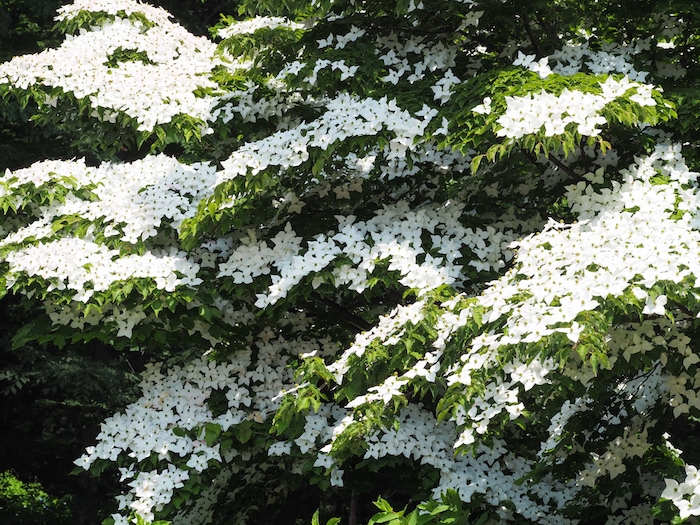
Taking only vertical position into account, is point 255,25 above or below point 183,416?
above

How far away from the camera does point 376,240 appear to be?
4.45 meters

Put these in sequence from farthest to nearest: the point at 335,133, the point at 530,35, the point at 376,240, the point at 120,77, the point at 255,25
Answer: the point at 255,25
the point at 120,77
the point at 530,35
the point at 376,240
the point at 335,133

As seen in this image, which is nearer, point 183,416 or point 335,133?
point 335,133

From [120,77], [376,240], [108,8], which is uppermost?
[108,8]

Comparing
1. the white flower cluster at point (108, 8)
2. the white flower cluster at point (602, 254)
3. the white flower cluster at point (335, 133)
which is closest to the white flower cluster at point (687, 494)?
the white flower cluster at point (602, 254)

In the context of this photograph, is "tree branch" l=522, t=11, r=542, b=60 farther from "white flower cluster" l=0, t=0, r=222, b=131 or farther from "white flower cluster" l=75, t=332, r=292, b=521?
"white flower cluster" l=75, t=332, r=292, b=521

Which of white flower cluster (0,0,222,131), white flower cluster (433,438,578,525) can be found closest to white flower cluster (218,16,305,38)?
white flower cluster (0,0,222,131)


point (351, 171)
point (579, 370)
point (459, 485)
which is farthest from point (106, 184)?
point (579, 370)

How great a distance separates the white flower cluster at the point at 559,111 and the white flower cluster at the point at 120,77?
1.89m

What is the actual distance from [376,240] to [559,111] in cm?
117

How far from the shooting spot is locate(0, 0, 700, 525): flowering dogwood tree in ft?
12.2

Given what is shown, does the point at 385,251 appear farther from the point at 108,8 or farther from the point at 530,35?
the point at 108,8

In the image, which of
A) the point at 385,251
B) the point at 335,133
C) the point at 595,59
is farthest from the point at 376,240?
the point at 595,59

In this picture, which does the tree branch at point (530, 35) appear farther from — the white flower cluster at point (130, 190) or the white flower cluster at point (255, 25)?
the white flower cluster at point (130, 190)
